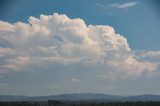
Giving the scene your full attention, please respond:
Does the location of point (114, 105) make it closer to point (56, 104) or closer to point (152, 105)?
point (152, 105)

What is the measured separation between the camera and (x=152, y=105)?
135625mm

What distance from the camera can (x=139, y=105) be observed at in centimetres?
13975

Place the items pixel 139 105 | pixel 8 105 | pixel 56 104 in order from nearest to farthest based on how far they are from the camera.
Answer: pixel 8 105 < pixel 139 105 < pixel 56 104

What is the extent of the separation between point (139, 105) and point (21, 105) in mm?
39979

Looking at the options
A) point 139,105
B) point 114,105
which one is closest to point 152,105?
point 139,105

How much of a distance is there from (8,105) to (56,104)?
133 feet

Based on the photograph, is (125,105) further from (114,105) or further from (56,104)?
(56,104)

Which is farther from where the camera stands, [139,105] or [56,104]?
[56,104]

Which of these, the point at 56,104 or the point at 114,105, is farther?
the point at 56,104

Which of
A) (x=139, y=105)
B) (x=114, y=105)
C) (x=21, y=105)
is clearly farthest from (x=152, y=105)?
(x=21, y=105)

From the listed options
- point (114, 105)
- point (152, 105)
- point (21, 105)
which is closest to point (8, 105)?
point (21, 105)

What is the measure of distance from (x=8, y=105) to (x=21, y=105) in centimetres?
581

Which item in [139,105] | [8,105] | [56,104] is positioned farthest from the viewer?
[56,104]

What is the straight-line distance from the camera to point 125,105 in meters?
145
